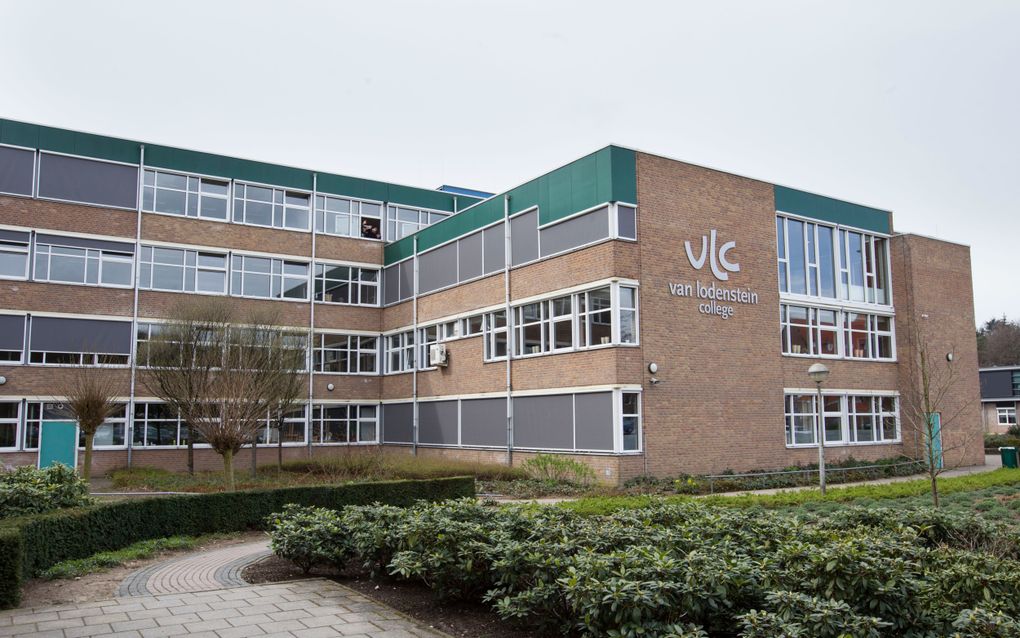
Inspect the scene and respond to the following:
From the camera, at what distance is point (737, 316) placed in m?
23.0

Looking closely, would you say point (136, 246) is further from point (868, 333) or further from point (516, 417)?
point (868, 333)

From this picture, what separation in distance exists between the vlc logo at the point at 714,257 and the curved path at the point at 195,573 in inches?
576

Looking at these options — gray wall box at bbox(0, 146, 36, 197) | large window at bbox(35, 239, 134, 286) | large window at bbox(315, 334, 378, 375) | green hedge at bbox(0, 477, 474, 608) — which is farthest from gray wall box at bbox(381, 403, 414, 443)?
gray wall box at bbox(0, 146, 36, 197)

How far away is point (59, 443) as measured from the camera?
2592 cm

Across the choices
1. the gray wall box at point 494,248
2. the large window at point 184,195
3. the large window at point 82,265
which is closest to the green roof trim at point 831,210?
the gray wall box at point 494,248

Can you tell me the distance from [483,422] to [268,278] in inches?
452

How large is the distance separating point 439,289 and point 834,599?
24075mm

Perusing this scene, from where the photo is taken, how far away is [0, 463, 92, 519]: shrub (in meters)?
10.1

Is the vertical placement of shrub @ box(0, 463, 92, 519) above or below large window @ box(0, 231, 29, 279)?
below

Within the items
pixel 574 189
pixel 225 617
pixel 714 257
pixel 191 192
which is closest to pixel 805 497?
pixel 714 257

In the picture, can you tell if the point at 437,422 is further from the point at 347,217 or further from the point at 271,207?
the point at 271,207

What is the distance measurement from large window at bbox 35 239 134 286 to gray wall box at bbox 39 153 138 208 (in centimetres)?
168

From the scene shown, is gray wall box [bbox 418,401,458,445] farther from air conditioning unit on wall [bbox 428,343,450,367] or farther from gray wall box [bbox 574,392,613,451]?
gray wall box [bbox 574,392,613,451]

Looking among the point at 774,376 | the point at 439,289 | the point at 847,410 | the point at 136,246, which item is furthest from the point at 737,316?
the point at 136,246
